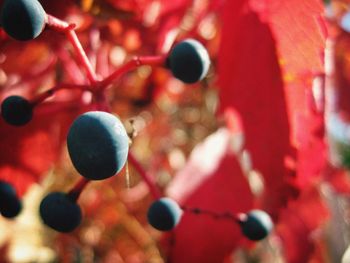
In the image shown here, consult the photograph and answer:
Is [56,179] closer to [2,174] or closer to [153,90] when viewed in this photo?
[153,90]

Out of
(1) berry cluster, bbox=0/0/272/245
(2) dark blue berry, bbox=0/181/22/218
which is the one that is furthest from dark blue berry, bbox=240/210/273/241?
(2) dark blue berry, bbox=0/181/22/218

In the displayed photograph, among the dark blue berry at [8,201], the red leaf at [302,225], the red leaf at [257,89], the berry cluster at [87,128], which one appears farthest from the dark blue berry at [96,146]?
the red leaf at [302,225]

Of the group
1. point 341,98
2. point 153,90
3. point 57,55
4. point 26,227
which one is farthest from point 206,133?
point 57,55

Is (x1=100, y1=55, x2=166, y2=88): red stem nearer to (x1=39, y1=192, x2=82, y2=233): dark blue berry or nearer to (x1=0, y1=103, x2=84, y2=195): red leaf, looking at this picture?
(x1=39, y1=192, x2=82, y2=233): dark blue berry

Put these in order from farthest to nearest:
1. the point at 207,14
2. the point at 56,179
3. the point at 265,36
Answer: the point at 56,179, the point at 207,14, the point at 265,36

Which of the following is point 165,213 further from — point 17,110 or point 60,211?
point 17,110

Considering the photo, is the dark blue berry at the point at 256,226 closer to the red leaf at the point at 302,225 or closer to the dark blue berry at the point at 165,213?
the dark blue berry at the point at 165,213

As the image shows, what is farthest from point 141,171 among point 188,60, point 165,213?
point 188,60
